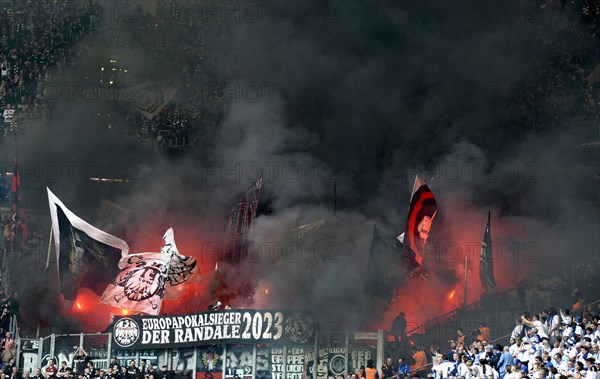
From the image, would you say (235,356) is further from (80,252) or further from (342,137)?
(342,137)

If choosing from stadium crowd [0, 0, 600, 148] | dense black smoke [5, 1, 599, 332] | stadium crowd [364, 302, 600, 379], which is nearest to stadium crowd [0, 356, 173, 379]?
dense black smoke [5, 1, 599, 332]

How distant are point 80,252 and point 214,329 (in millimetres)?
3117

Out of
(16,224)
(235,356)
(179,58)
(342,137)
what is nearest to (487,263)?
(235,356)

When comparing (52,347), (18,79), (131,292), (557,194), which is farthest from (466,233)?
(18,79)

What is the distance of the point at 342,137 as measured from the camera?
23.3 m

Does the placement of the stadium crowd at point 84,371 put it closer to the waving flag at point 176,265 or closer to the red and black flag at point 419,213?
the waving flag at point 176,265

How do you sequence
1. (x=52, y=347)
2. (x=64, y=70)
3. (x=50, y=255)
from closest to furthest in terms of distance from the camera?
(x=52, y=347) → (x=50, y=255) → (x=64, y=70)

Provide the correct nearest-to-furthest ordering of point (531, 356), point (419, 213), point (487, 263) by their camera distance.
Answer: point (531, 356) < point (487, 263) < point (419, 213)

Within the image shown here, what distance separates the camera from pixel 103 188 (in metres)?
22.5

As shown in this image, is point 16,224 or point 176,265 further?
point 16,224

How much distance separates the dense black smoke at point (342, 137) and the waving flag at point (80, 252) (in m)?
1.93

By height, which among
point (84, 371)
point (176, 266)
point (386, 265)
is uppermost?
point (386, 265)

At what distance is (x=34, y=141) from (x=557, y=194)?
485 inches

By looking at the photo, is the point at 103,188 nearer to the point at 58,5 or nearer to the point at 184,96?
the point at 184,96
